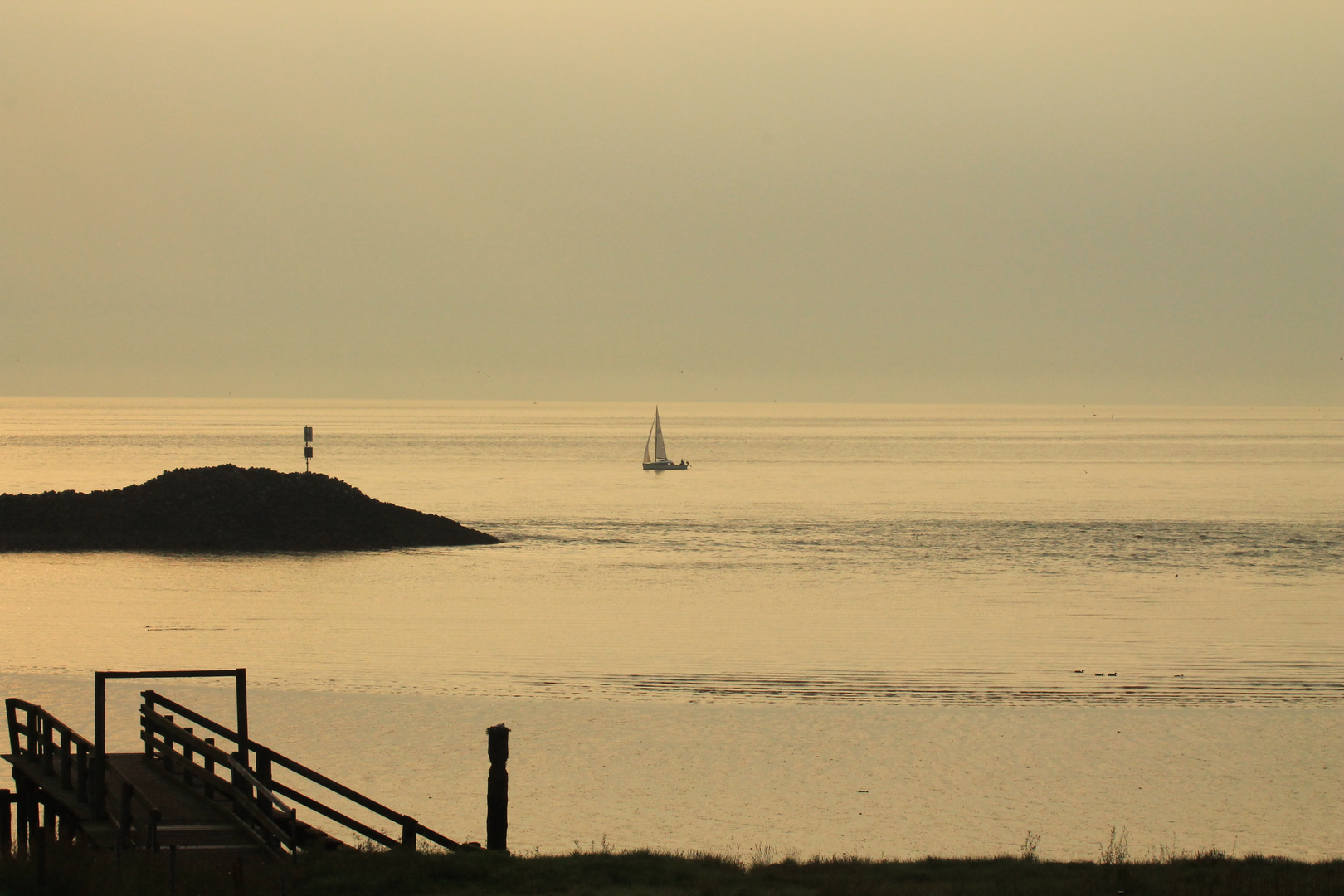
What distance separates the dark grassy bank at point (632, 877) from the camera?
14352mm

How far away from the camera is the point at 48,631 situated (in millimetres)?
39188

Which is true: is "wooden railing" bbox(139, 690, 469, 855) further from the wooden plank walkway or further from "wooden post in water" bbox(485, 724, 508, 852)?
"wooden post in water" bbox(485, 724, 508, 852)

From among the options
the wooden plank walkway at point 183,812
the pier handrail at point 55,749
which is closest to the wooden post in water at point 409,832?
the wooden plank walkway at point 183,812

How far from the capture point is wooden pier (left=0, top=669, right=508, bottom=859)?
1567 cm

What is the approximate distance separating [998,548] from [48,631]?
144 feet

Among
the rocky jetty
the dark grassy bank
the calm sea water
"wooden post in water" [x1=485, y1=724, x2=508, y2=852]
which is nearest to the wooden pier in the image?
"wooden post in water" [x1=485, y1=724, x2=508, y2=852]

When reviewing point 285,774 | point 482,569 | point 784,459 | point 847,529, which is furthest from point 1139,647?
point 784,459

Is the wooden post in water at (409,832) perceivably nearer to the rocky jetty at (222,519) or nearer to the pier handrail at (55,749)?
the pier handrail at (55,749)

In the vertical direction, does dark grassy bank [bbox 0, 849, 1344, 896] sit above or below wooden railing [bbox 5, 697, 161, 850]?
below

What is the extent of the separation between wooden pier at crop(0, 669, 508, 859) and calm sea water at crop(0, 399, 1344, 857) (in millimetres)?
3137

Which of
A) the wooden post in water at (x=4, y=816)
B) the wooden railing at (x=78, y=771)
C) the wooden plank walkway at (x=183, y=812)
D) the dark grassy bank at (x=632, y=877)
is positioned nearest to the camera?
the dark grassy bank at (x=632, y=877)

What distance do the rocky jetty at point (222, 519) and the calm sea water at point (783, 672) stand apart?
226 centimetres

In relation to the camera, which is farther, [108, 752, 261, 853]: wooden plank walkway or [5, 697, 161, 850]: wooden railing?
[108, 752, 261, 853]: wooden plank walkway

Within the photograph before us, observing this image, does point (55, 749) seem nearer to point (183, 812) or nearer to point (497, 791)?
point (183, 812)
